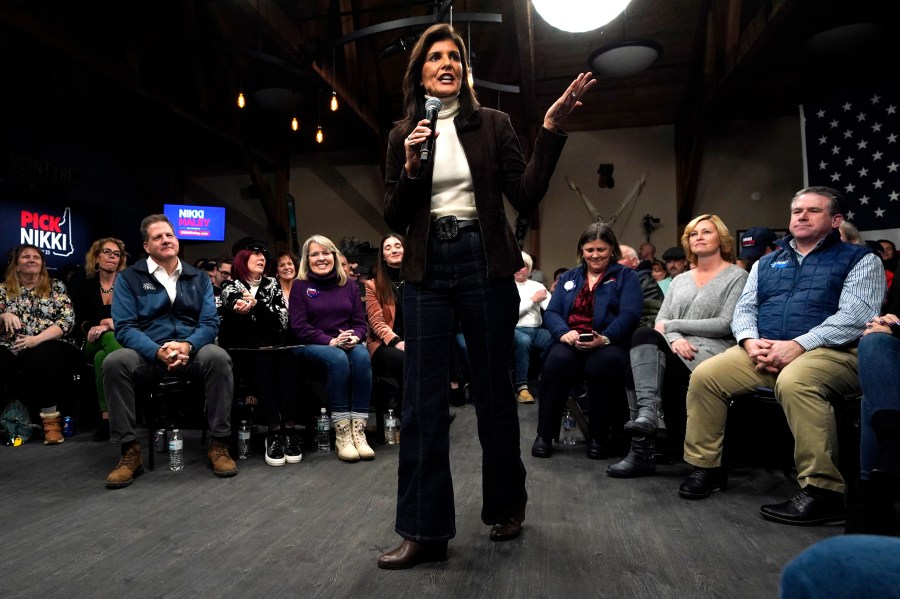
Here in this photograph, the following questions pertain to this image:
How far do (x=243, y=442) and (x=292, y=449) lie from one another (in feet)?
0.87

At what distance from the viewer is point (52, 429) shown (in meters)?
3.25

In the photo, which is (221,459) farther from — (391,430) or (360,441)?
(391,430)

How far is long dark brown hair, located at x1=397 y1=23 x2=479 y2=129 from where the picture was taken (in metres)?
1.56

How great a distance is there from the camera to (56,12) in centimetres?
632

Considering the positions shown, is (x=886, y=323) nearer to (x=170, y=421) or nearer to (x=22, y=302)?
(x=170, y=421)

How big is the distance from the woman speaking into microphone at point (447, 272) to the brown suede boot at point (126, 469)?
1.48m

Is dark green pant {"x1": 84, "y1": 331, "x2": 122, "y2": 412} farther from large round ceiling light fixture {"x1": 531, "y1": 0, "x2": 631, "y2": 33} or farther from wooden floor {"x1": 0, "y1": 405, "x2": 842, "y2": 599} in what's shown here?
large round ceiling light fixture {"x1": 531, "y1": 0, "x2": 631, "y2": 33}

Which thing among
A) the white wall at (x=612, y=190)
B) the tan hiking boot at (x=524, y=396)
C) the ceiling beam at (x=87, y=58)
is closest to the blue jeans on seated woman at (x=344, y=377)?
the tan hiking boot at (x=524, y=396)

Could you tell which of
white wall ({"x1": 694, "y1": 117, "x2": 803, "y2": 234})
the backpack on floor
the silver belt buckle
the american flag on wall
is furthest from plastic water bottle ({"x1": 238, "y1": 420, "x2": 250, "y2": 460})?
white wall ({"x1": 694, "y1": 117, "x2": 803, "y2": 234})

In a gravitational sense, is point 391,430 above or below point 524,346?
below

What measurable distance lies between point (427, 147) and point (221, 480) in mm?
1862

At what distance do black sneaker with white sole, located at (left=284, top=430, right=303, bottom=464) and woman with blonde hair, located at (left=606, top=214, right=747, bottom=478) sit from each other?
149 centimetres

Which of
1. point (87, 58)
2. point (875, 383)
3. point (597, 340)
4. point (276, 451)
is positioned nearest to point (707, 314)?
point (597, 340)

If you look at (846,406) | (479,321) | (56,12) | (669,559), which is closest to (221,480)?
A: (479,321)
